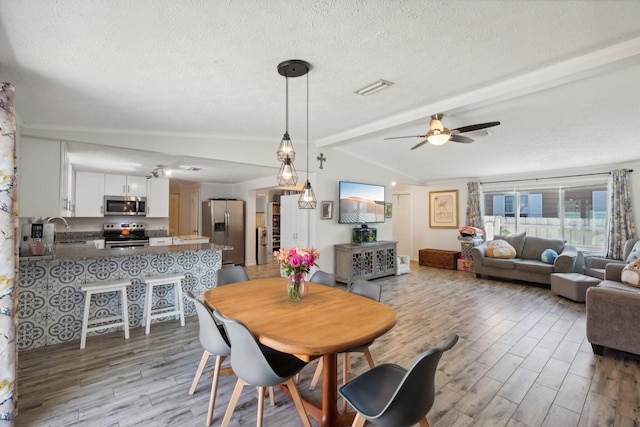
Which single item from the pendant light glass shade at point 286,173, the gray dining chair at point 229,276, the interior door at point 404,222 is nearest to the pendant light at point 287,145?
the pendant light glass shade at point 286,173

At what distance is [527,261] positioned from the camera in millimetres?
5746

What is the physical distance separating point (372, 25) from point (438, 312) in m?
3.66

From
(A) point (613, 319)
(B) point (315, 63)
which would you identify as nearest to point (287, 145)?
(B) point (315, 63)

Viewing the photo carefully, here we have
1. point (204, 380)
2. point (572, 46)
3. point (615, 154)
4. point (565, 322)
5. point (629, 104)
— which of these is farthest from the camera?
point (615, 154)

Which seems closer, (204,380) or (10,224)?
(10,224)

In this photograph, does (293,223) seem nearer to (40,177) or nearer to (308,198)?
(308,198)

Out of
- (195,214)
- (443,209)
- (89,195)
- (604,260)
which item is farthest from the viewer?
(195,214)

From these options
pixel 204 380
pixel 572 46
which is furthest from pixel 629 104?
pixel 204 380

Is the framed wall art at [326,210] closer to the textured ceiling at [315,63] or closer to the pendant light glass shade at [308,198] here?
the textured ceiling at [315,63]

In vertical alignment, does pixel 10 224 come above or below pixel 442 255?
above

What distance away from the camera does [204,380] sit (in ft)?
7.93

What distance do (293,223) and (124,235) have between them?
3425mm

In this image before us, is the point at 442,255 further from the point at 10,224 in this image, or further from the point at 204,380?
the point at 10,224

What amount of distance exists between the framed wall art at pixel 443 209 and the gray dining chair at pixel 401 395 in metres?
6.87
